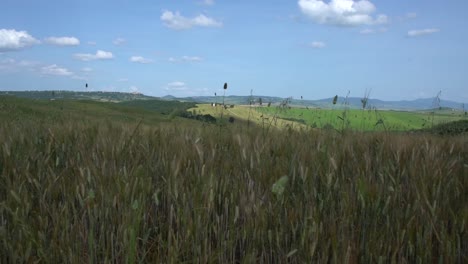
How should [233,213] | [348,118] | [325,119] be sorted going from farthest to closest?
[325,119]
[348,118]
[233,213]

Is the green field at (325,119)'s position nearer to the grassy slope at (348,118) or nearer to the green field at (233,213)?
the grassy slope at (348,118)

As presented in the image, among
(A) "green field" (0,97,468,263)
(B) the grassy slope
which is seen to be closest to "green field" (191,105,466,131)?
(B) the grassy slope

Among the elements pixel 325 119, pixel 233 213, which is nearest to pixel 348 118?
pixel 325 119

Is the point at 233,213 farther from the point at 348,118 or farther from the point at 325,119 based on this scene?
the point at 325,119

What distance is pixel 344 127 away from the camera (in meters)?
5.46

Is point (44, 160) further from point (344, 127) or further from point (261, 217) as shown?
point (344, 127)

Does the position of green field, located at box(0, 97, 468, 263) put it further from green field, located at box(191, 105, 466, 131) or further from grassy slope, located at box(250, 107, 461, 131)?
grassy slope, located at box(250, 107, 461, 131)

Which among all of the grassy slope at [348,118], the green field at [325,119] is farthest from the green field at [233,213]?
the grassy slope at [348,118]

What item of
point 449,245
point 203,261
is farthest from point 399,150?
point 203,261

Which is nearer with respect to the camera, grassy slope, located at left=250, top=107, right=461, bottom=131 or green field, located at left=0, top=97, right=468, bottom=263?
green field, located at left=0, top=97, right=468, bottom=263

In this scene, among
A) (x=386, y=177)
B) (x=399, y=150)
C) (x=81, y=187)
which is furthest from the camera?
(x=399, y=150)

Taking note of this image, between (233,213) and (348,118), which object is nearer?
(233,213)

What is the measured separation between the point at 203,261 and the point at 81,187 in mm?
958

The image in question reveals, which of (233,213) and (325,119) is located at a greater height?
(325,119)
